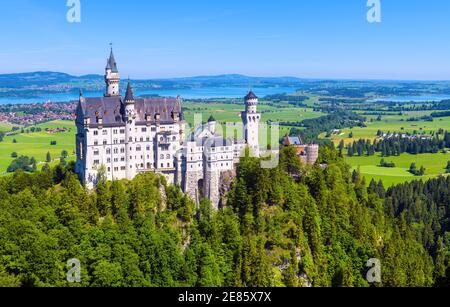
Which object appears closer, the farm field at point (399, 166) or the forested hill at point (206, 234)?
the forested hill at point (206, 234)

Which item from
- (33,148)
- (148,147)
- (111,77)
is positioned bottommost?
(33,148)

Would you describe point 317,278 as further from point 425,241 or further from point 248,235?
point 425,241

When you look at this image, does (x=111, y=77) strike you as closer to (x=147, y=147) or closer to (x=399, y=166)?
(x=147, y=147)

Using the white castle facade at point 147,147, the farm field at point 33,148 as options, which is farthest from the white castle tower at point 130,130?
the farm field at point 33,148

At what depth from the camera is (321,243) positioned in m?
75.2

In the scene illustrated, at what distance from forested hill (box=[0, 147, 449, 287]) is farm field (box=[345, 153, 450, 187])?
55747 millimetres

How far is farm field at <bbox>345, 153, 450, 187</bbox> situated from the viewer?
457ft

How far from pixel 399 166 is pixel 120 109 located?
102436 mm

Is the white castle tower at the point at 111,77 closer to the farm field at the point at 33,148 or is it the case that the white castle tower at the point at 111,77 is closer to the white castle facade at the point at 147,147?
the white castle facade at the point at 147,147

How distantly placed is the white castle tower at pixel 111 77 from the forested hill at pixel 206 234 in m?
13.7

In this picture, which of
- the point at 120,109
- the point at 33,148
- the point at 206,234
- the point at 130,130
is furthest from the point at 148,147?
the point at 33,148

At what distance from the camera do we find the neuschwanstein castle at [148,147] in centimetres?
7544

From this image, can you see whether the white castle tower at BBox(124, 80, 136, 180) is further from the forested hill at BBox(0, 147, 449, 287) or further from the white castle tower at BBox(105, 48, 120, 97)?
the white castle tower at BBox(105, 48, 120, 97)

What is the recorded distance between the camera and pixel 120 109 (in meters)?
78.0
